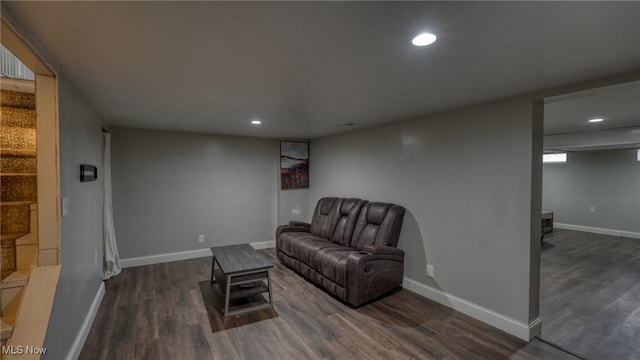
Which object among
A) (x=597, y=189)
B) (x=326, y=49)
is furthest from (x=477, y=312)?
(x=597, y=189)

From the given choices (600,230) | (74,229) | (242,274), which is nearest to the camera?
(74,229)

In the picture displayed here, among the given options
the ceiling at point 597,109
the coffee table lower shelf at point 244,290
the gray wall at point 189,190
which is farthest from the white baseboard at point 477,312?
the gray wall at point 189,190

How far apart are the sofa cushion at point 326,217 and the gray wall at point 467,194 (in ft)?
2.31

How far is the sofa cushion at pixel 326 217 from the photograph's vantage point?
14.8ft

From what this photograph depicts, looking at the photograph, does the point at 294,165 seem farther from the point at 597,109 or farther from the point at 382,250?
the point at 597,109

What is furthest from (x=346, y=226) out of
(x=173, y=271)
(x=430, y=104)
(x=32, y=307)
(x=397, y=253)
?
(x=32, y=307)

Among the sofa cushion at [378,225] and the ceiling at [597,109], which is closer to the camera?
the ceiling at [597,109]

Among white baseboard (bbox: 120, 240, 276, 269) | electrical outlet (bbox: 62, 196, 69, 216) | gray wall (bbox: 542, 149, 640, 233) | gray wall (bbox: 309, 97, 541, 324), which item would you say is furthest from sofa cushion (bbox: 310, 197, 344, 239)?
gray wall (bbox: 542, 149, 640, 233)

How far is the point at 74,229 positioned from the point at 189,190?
268 centimetres

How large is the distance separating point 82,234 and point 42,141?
1.02 meters

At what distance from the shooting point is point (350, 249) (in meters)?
3.80

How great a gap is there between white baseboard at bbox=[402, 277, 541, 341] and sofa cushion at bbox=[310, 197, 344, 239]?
137 cm

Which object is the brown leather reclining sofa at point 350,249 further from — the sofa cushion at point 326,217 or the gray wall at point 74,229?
the gray wall at point 74,229

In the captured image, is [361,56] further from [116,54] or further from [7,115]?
[7,115]
